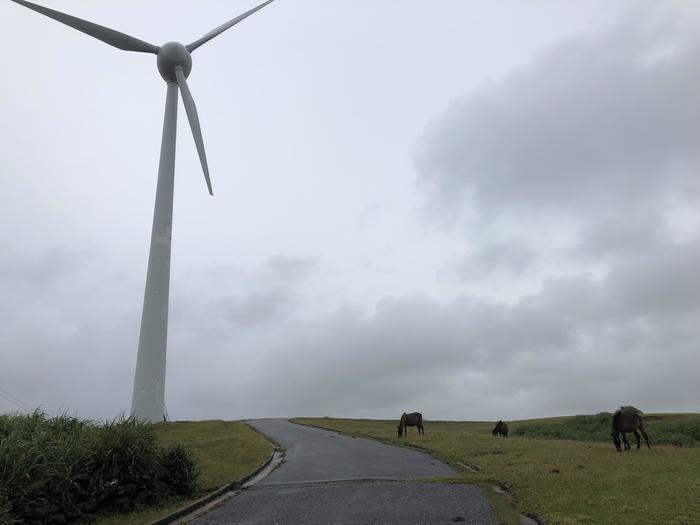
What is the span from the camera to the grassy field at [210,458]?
13.3 meters

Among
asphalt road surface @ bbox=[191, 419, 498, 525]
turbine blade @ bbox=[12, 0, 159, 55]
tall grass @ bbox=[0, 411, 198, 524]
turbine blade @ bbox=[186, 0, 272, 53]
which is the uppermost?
turbine blade @ bbox=[186, 0, 272, 53]

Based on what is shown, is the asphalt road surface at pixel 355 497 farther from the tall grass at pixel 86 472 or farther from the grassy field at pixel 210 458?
the tall grass at pixel 86 472

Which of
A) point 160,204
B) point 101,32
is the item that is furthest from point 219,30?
point 160,204

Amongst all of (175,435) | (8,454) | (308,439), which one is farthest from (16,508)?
(308,439)

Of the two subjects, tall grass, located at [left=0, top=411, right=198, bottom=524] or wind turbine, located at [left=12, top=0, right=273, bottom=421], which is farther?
wind turbine, located at [left=12, top=0, right=273, bottom=421]

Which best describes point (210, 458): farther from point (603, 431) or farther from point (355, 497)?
point (603, 431)

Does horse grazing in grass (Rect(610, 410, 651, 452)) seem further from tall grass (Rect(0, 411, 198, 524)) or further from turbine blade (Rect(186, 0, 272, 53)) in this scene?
turbine blade (Rect(186, 0, 272, 53))

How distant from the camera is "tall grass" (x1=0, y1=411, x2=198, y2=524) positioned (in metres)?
12.2

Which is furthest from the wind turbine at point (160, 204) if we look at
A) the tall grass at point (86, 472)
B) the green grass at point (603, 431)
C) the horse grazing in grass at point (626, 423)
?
the green grass at point (603, 431)

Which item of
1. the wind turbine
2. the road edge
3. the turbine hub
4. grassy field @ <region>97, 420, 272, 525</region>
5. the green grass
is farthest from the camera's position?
the turbine hub

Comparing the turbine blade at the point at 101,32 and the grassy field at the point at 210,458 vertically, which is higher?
the turbine blade at the point at 101,32

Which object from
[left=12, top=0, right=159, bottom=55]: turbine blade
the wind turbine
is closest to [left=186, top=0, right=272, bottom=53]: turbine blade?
the wind turbine

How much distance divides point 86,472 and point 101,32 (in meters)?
35.3

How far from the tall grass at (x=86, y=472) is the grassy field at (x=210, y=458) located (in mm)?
634
